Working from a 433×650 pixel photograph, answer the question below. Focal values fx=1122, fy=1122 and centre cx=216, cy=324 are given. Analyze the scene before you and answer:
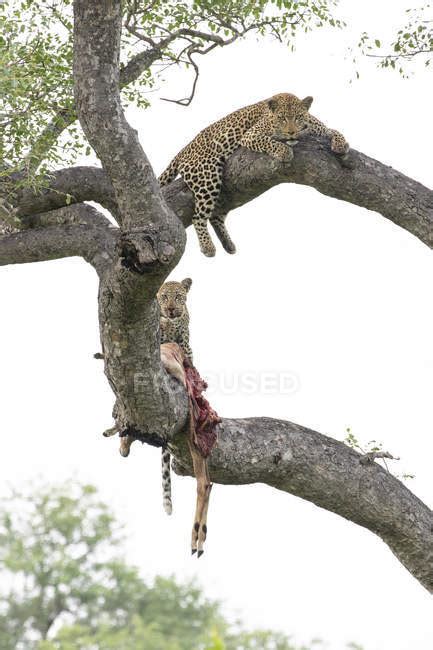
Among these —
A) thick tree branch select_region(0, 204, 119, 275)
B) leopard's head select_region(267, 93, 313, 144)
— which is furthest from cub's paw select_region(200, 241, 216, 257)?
leopard's head select_region(267, 93, 313, 144)

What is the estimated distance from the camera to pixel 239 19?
Answer: 8.96 metres

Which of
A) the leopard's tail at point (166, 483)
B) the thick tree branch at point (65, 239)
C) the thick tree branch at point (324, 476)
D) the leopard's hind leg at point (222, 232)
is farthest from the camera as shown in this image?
the leopard's hind leg at point (222, 232)

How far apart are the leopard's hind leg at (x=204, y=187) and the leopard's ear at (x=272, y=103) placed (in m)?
0.89

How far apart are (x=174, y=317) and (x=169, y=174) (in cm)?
173

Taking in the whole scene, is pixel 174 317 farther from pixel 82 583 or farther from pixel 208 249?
pixel 82 583

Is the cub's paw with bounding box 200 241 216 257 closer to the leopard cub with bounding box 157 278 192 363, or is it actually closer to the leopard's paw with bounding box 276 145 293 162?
the leopard cub with bounding box 157 278 192 363

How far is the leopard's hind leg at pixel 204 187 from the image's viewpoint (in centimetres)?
777

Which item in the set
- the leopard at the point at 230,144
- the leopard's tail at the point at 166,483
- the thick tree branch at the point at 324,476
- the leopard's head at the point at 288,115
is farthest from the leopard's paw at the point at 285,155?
the leopard's tail at the point at 166,483

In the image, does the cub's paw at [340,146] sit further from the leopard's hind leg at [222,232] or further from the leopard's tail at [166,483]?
the leopard's tail at [166,483]

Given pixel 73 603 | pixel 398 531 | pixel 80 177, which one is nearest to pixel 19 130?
pixel 80 177

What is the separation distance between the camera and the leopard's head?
7.64m

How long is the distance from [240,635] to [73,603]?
603cm

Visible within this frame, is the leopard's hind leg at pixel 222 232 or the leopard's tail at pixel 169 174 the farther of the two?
the leopard's tail at pixel 169 174

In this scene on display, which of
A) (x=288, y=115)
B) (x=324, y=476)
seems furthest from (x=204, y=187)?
(x=324, y=476)
